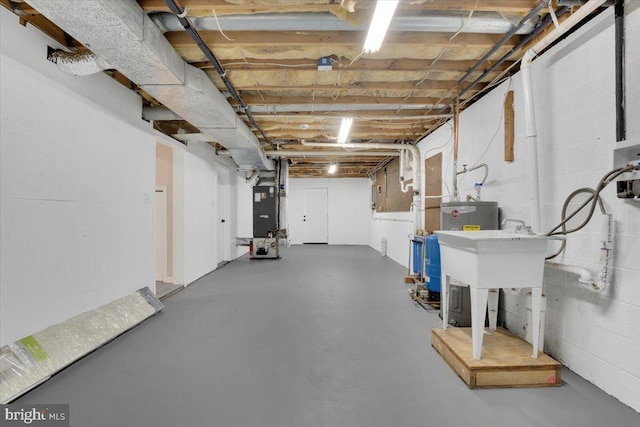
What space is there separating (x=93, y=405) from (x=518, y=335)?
332 centimetres

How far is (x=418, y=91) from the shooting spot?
3.17 m

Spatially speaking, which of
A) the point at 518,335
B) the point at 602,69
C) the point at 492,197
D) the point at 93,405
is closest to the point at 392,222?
the point at 492,197

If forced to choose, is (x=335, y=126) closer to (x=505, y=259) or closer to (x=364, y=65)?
(x=364, y=65)

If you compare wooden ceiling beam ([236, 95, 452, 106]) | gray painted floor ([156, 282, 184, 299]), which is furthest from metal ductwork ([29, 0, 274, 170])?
gray painted floor ([156, 282, 184, 299])

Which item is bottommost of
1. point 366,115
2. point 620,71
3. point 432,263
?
point 432,263

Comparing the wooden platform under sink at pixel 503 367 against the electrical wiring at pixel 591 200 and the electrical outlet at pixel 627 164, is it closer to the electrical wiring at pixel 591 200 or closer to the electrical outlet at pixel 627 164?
the electrical wiring at pixel 591 200

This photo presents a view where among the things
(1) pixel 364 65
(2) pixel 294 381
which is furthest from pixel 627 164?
(2) pixel 294 381

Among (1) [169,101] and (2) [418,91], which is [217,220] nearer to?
(1) [169,101]

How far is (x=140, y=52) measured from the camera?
1.88m

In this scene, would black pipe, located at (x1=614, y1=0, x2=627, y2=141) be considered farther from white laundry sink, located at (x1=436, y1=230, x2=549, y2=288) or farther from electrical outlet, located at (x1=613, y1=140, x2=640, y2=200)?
white laundry sink, located at (x1=436, y1=230, x2=549, y2=288)

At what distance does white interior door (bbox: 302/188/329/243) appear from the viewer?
10250 mm

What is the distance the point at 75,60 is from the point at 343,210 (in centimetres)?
860

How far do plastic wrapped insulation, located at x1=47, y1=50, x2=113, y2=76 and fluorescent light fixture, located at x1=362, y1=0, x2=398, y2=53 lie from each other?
80.6 inches

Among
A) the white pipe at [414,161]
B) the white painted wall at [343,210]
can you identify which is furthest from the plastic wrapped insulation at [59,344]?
the white painted wall at [343,210]
